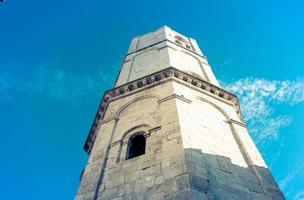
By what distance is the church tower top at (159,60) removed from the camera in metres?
16.1

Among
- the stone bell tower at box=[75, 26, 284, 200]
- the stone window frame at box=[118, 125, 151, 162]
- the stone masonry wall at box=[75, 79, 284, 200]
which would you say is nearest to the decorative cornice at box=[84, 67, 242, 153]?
the stone bell tower at box=[75, 26, 284, 200]

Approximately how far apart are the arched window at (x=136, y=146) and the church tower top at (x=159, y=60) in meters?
5.23

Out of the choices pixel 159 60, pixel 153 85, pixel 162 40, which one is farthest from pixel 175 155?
pixel 162 40

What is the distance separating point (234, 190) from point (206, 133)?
2.48 meters

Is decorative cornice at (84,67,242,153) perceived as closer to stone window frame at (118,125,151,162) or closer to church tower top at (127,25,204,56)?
stone window frame at (118,125,151,162)

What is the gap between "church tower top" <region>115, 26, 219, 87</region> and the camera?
1606cm

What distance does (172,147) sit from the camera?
28.5 feet

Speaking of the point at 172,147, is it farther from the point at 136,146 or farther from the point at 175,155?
the point at 136,146

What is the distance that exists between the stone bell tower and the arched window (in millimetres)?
32

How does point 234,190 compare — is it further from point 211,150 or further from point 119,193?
point 119,193

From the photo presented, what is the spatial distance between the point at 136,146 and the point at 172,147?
2.08 metres

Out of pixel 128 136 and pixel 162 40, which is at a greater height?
pixel 162 40

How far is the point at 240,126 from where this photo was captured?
1203 cm

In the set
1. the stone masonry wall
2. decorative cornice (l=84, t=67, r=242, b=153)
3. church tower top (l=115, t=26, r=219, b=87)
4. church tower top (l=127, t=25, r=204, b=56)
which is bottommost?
the stone masonry wall
